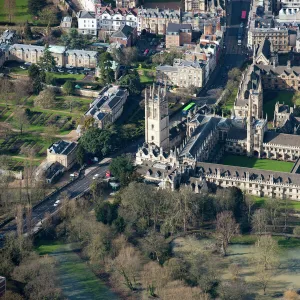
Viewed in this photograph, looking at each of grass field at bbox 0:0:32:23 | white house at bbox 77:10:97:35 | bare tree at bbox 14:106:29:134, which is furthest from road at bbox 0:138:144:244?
grass field at bbox 0:0:32:23

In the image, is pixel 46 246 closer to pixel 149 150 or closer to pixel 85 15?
pixel 149 150

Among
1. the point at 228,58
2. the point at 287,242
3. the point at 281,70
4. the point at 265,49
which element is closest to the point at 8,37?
the point at 228,58

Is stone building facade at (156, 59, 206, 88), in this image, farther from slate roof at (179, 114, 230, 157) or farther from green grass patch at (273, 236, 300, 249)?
green grass patch at (273, 236, 300, 249)

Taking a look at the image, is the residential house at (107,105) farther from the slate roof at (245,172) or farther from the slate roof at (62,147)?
the slate roof at (245,172)

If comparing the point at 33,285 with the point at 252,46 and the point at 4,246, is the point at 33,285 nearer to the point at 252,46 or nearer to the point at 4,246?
the point at 4,246

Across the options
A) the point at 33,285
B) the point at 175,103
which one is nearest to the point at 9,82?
the point at 175,103
